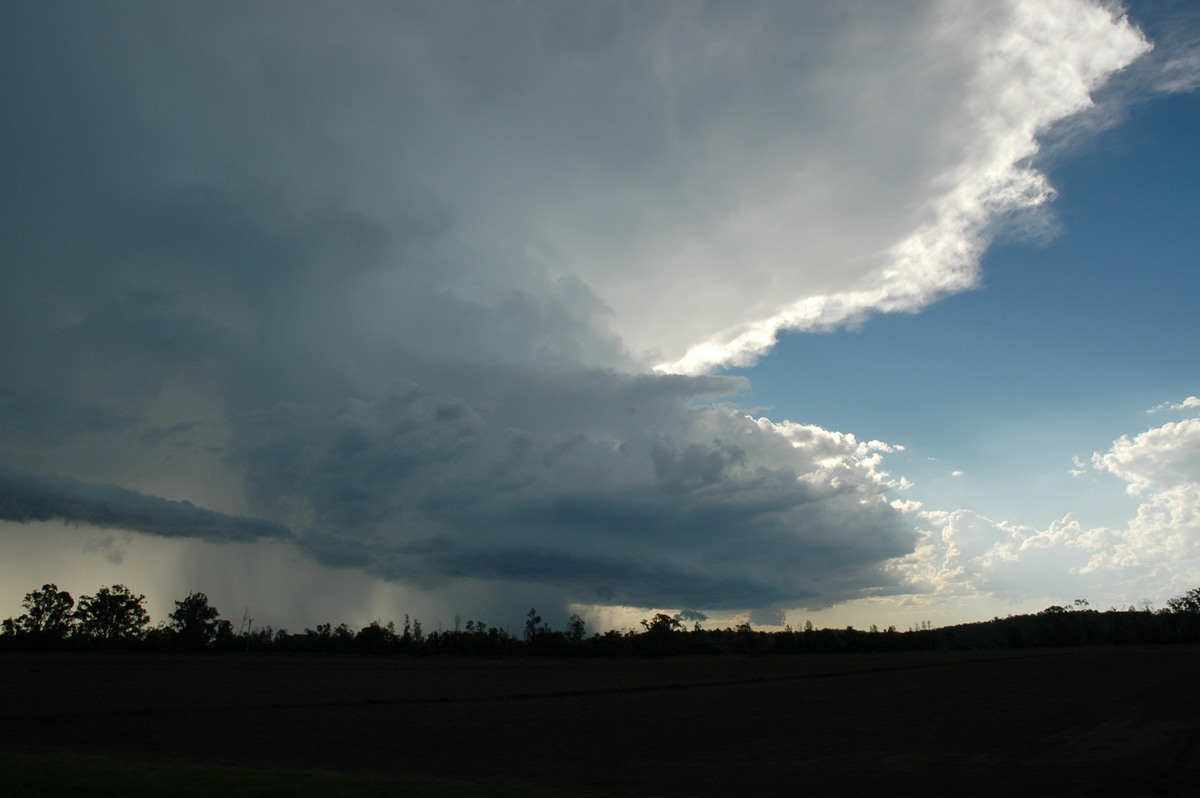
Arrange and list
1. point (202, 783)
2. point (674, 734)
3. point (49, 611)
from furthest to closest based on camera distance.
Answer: point (49, 611) < point (674, 734) < point (202, 783)

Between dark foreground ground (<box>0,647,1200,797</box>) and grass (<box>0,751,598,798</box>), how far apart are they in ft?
7.53

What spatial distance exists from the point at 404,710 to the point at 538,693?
17.2 metres

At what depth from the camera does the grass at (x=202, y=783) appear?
13.9 meters

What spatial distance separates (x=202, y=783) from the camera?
15258 mm

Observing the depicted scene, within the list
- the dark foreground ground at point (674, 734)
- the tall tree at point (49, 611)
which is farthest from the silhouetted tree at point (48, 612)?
the dark foreground ground at point (674, 734)

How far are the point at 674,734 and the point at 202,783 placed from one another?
19.3m

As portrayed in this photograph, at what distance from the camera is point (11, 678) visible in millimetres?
54125

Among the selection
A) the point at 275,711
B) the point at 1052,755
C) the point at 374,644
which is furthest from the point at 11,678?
the point at 374,644

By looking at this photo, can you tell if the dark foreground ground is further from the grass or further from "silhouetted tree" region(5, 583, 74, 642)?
"silhouetted tree" region(5, 583, 74, 642)

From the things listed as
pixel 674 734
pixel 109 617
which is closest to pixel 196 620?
pixel 109 617

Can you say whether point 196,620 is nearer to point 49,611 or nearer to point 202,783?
point 49,611

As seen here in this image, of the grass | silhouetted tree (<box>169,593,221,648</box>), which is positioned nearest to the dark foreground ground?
the grass

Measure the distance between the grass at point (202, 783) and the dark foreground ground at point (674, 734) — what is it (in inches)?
90.3

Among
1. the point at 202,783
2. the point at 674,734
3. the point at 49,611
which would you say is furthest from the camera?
the point at 49,611
